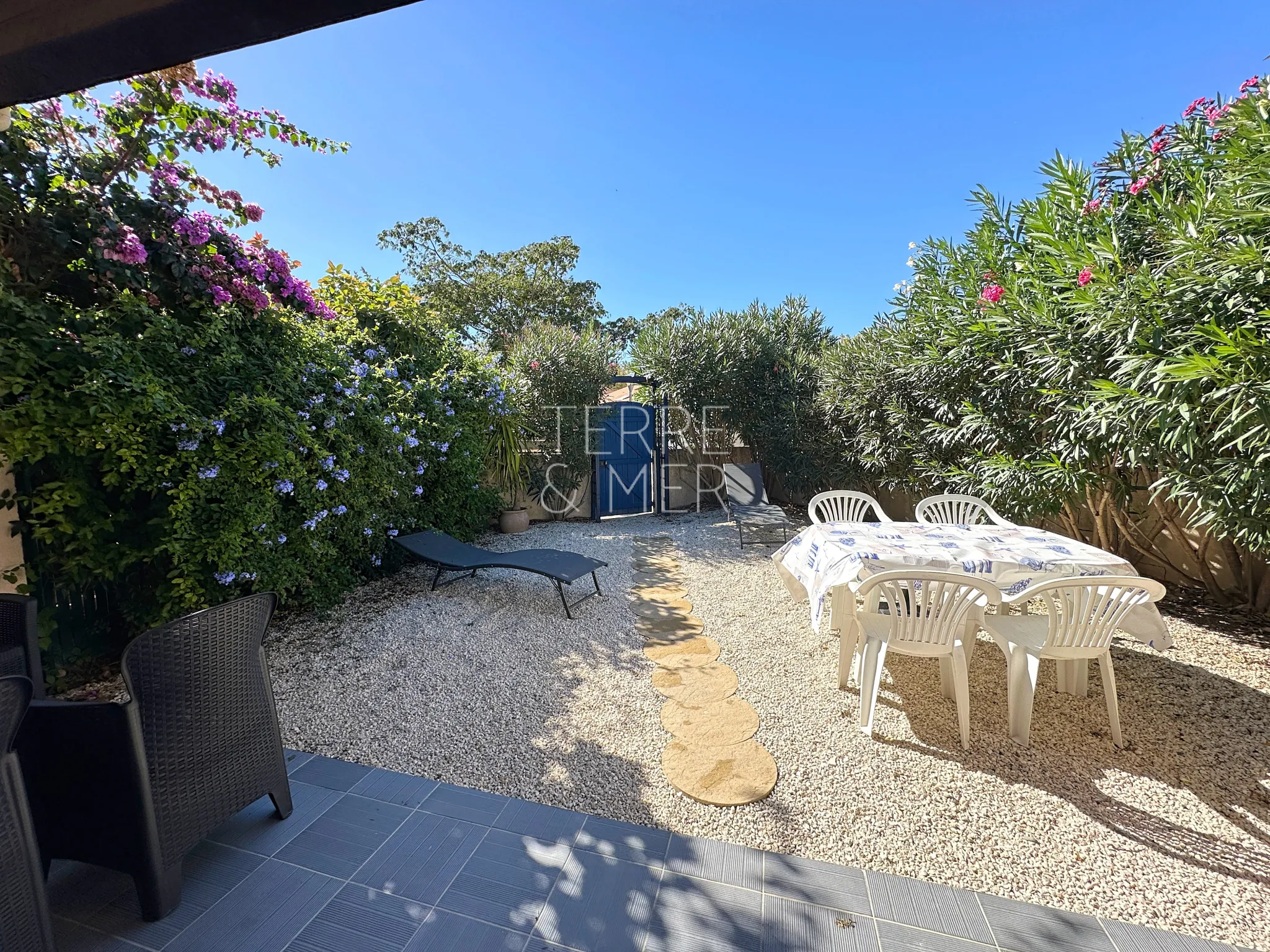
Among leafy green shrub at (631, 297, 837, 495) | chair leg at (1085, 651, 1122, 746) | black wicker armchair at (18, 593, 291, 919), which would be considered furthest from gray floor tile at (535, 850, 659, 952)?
leafy green shrub at (631, 297, 837, 495)

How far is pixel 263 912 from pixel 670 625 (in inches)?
112

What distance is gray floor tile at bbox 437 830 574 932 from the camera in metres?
1.55

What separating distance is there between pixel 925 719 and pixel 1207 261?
3134mm

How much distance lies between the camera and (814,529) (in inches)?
133

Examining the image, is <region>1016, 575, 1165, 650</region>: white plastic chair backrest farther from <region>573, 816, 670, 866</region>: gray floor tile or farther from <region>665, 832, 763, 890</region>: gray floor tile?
<region>573, 816, 670, 866</region>: gray floor tile

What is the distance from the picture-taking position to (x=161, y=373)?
289cm

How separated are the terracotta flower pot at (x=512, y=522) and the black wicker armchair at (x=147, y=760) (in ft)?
18.1

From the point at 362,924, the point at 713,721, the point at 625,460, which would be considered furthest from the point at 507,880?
the point at 625,460

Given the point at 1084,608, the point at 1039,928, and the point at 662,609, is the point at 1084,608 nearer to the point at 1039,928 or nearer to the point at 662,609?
the point at 1039,928

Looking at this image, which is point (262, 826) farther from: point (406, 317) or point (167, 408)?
point (406, 317)

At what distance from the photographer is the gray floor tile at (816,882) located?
63.7 inches

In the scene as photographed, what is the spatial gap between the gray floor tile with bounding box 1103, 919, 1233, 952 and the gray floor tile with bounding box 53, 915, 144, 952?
9.11ft

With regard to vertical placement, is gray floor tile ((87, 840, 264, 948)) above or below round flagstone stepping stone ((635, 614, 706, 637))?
below

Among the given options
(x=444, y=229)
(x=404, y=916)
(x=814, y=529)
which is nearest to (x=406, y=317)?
(x=814, y=529)
